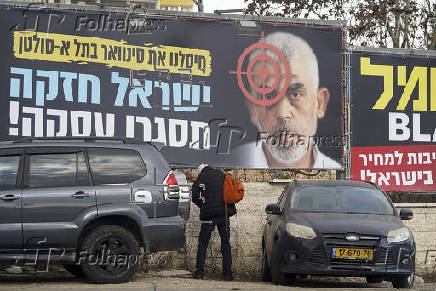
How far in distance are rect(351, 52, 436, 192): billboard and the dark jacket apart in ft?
13.1

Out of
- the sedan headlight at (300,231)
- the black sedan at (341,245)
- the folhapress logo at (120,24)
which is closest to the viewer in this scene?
the black sedan at (341,245)

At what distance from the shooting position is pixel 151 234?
13258 millimetres

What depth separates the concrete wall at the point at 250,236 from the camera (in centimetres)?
1730

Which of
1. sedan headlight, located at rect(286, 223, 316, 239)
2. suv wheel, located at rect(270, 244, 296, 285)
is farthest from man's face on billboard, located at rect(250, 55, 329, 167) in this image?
sedan headlight, located at rect(286, 223, 316, 239)

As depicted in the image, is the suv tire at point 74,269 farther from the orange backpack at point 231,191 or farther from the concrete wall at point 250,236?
the orange backpack at point 231,191

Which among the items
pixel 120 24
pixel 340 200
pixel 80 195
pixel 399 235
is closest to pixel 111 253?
pixel 80 195

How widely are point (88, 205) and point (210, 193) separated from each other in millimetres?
2910

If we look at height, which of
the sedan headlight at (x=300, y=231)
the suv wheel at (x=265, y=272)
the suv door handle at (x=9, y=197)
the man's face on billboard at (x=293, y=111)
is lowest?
the suv wheel at (x=265, y=272)

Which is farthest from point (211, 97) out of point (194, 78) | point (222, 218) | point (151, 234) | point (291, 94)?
point (151, 234)

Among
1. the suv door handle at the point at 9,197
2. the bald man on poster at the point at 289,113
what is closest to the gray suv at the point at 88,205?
the suv door handle at the point at 9,197

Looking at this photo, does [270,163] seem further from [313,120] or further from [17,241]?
[17,241]

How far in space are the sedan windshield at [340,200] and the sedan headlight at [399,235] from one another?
86 cm

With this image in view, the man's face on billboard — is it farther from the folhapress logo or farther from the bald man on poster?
the folhapress logo

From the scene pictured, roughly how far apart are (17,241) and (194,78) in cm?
605
